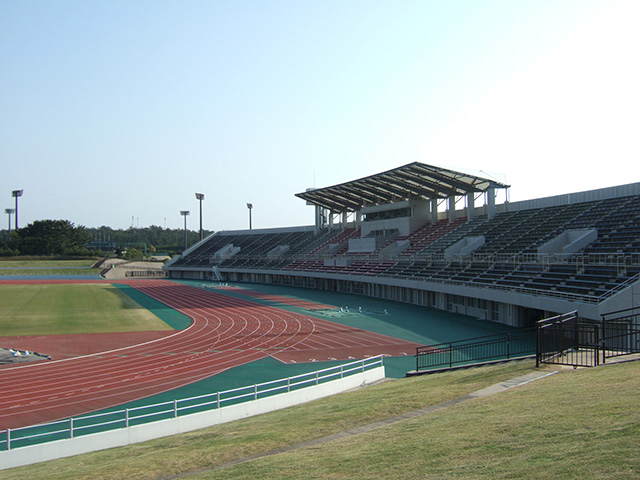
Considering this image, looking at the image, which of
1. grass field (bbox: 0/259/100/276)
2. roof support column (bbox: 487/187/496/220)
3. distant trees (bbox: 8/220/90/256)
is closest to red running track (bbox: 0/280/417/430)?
roof support column (bbox: 487/187/496/220)

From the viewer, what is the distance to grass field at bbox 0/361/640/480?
6418 mm

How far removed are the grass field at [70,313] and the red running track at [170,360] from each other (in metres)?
4.41

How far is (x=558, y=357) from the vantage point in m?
14.0

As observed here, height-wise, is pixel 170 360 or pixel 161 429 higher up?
pixel 161 429

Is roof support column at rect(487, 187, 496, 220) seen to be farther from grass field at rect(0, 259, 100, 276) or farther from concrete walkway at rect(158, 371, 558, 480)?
grass field at rect(0, 259, 100, 276)

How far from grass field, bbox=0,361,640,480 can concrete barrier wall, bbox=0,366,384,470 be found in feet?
1.73

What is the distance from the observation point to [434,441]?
7.89m

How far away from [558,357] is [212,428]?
377 inches

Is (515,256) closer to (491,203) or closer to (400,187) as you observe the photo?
(491,203)

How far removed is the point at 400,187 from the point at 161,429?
156 feet

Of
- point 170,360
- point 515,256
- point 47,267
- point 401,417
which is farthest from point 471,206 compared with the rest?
point 47,267

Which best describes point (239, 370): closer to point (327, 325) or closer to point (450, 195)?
point (327, 325)

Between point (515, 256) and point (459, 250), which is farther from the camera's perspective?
point (459, 250)

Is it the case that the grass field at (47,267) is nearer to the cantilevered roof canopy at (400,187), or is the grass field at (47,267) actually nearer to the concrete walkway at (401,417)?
the cantilevered roof canopy at (400,187)
